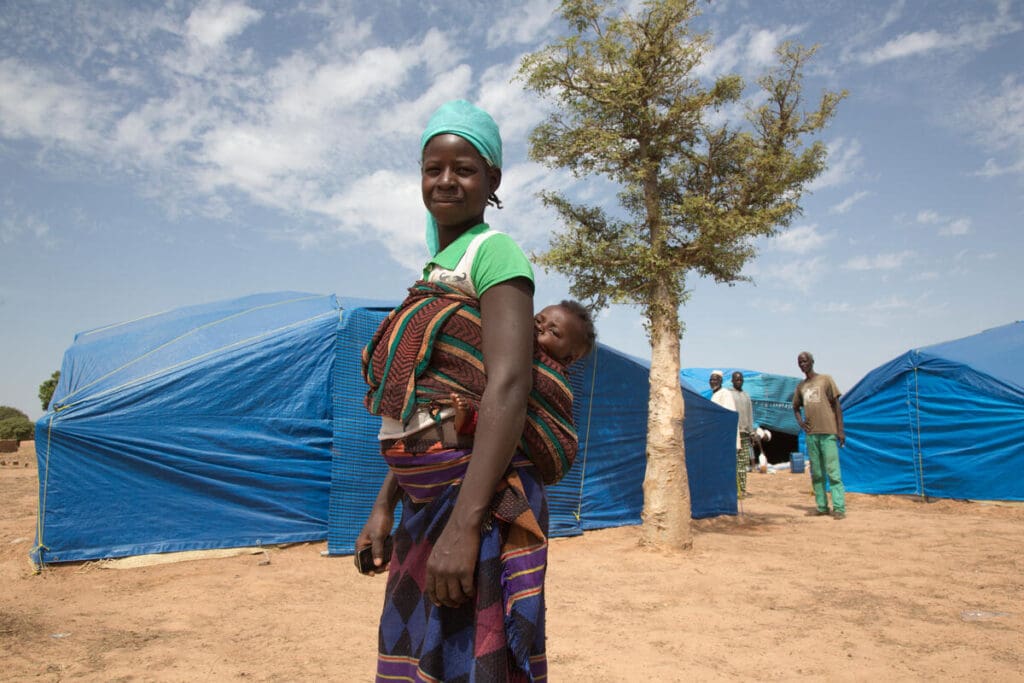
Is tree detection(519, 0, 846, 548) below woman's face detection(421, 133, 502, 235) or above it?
above

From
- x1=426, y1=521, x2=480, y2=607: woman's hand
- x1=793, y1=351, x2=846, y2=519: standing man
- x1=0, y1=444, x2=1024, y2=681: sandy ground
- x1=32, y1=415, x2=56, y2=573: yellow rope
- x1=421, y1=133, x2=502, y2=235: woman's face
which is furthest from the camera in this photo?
x1=793, y1=351, x2=846, y2=519: standing man

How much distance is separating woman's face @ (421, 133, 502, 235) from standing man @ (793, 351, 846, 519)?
25.8 feet

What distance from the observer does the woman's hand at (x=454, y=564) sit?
114cm

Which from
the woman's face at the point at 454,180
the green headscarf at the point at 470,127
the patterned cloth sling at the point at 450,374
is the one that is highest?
the green headscarf at the point at 470,127

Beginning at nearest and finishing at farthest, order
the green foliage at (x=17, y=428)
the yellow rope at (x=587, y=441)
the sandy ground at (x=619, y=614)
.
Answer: the sandy ground at (x=619, y=614) < the yellow rope at (x=587, y=441) < the green foliage at (x=17, y=428)

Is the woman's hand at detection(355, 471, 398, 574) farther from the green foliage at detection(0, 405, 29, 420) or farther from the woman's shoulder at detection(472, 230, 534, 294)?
the green foliage at detection(0, 405, 29, 420)

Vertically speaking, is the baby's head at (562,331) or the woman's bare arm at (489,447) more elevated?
the baby's head at (562,331)

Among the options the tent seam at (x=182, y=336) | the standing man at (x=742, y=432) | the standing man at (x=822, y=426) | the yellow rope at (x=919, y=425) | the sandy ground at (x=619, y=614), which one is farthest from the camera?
the yellow rope at (x=919, y=425)

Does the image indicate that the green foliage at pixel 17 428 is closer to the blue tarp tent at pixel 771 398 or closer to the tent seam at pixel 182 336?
the tent seam at pixel 182 336

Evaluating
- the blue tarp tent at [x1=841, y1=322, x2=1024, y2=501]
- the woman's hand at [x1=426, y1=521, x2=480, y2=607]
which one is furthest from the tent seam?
the blue tarp tent at [x1=841, y1=322, x2=1024, y2=501]

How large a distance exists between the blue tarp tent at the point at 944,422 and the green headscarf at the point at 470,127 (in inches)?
406

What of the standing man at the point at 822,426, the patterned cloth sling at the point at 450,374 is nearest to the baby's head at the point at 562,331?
the patterned cloth sling at the point at 450,374

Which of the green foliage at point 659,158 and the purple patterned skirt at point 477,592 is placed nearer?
the purple patterned skirt at point 477,592

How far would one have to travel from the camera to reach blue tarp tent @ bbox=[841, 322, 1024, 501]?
357 inches
